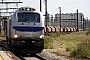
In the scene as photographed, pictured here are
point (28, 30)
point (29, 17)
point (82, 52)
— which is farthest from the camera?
point (29, 17)

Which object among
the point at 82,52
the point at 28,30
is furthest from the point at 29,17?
the point at 82,52

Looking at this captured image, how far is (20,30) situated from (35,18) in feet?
5.13

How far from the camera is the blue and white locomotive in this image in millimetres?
18594

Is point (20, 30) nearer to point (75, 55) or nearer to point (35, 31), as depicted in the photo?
point (35, 31)

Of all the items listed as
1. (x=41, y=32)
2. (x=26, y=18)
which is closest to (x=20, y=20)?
(x=26, y=18)

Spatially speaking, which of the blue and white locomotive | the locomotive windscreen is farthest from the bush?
the locomotive windscreen

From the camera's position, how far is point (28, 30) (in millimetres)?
18688

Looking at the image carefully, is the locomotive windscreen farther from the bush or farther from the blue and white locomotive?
the bush

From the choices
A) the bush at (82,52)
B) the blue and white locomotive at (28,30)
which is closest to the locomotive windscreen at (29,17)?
the blue and white locomotive at (28,30)

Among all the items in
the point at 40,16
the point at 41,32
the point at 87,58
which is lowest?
the point at 87,58

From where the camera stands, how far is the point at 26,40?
61.1ft

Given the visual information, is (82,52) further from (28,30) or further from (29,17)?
(29,17)

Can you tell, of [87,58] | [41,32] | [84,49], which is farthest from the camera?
[41,32]

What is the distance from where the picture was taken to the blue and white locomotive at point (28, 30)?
61.0 ft
